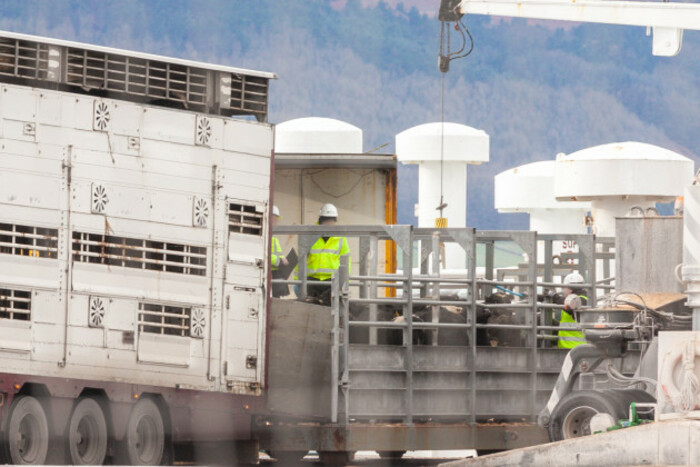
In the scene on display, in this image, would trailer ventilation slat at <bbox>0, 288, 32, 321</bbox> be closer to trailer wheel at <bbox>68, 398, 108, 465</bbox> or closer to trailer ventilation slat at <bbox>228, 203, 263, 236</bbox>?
trailer wheel at <bbox>68, 398, 108, 465</bbox>

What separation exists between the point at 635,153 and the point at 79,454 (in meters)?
17.9

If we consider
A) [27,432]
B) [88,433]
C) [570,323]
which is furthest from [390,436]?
[27,432]

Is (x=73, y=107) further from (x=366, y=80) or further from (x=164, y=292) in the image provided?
(x=366, y=80)

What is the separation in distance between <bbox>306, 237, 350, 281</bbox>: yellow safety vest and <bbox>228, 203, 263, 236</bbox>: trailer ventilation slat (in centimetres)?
201

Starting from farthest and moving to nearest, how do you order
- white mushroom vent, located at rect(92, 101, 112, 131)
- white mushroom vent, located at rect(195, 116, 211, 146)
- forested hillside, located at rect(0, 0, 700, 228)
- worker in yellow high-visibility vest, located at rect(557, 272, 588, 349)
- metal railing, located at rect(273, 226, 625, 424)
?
forested hillside, located at rect(0, 0, 700, 228) → worker in yellow high-visibility vest, located at rect(557, 272, 588, 349) → metal railing, located at rect(273, 226, 625, 424) → white mushroom vent, located at rect(195, 116, 211, 146) → white mushroom vent, located at rect(92, 101, 112, 131)

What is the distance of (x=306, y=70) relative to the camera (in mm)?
136375

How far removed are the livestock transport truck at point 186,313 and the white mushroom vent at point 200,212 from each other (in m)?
0.01

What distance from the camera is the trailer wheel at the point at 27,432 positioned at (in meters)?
12.4

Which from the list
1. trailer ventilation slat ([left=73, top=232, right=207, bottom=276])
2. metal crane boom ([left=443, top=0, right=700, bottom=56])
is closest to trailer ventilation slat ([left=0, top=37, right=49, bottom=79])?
trailer ventilation slat ([left=73, top=232, right=207, bottom=276])

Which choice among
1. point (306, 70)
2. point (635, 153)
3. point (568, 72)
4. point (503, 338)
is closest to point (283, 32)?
point (306, 70)

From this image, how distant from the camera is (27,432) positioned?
497 inches

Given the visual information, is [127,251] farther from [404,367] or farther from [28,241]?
[404,367]

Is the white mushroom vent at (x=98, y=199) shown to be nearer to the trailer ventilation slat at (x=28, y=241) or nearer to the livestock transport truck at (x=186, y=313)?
the livestock transport truck at (x=186, y=313)

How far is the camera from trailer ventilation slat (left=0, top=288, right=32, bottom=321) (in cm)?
1247
